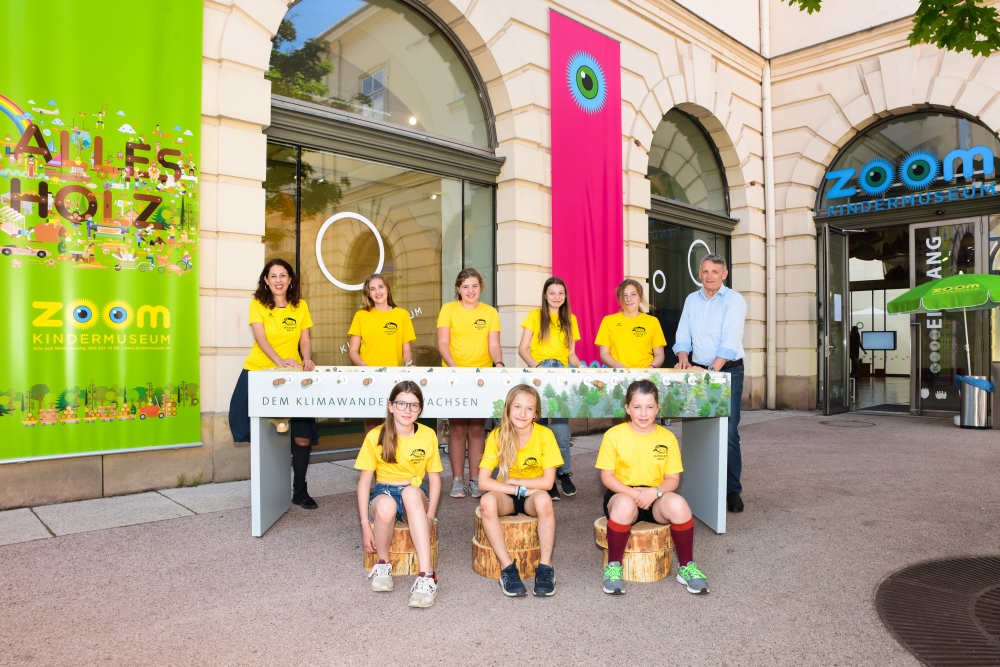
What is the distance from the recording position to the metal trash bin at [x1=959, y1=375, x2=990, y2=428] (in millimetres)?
9305

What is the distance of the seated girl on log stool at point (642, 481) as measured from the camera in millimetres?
3406

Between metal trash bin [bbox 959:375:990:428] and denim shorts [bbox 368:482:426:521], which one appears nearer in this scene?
denim shorts [bbox 368:482:426:521]

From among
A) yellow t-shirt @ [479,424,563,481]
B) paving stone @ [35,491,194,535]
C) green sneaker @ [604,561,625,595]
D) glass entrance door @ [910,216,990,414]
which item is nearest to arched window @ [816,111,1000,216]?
glass entrance door @ [910,216,990,414]

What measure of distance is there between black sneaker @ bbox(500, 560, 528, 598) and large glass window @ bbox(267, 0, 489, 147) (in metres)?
5.14

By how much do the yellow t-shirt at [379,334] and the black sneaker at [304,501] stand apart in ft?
3.64

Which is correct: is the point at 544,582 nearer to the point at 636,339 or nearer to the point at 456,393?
the point at 456,393

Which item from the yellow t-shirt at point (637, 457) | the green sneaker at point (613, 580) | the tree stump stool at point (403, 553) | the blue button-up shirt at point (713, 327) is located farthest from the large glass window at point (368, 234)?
the green sneaker at point (613, 580)

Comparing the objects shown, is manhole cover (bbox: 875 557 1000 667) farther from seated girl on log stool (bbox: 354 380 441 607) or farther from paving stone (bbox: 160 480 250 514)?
paving stone (bbox: 160 480 250 514)

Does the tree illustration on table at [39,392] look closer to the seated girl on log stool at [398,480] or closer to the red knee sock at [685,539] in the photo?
the seated girl on log stool at [398,480]

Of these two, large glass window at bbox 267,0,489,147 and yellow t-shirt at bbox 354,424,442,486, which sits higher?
large glass window at bbox 267,0,489,147

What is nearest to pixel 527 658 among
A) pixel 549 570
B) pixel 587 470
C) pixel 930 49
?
pixel 549 570

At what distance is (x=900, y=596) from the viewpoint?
10.6ft

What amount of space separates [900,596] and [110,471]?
526 centimetres

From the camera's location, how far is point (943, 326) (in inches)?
428
